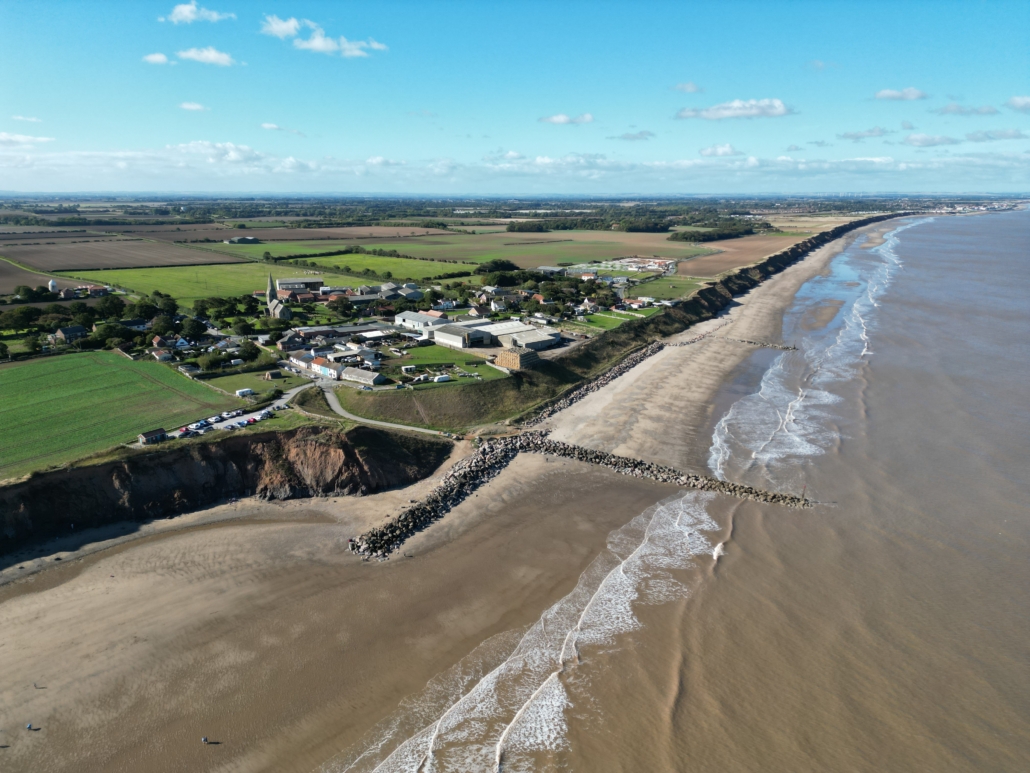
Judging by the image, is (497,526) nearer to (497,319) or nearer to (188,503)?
(188,503)

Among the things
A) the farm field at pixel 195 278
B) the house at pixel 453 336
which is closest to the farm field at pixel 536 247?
the farm field at pixel 195 278

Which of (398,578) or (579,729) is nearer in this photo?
(579,729)

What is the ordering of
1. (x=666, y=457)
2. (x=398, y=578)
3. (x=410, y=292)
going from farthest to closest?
(x=410, y=292) → (x=666, y=457) → (x=398, y=578)

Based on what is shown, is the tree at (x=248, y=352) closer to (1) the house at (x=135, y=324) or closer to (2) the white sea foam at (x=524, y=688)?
(1) the house at (x=135, y=324)

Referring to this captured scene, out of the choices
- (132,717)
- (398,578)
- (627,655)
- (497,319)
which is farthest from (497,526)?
(497,319)

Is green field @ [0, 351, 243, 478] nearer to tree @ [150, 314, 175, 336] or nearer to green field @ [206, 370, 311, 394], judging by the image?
green field @ [206, 370, 311, 394]

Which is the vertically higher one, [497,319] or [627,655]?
[497,319]

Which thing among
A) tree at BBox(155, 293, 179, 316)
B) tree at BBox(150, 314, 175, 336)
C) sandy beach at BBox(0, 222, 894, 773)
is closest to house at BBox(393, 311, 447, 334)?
tree at BBox(150, 314, 175, 336)
